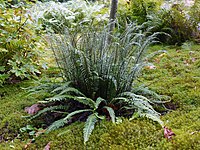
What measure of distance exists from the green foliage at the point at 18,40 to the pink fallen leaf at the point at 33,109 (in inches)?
16.8

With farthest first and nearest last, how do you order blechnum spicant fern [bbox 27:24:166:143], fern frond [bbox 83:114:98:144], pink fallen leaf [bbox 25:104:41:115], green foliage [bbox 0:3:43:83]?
1. green foliage [bbox 0:3:43:83]
2. pink fallen leaf [bbox 25:104:41:115]
3. blechnum spicant fern [bbox 27:24:166:143]
4. fern frond [bbox 83:114:98:144]

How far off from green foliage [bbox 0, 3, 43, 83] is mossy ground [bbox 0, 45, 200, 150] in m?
0.29

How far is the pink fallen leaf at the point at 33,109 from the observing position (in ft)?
7.14

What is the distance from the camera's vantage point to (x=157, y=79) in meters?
2.63

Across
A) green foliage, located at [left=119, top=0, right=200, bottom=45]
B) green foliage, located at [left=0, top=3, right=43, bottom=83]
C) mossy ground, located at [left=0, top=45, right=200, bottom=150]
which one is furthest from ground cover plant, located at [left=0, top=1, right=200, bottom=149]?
green foliage, located at [left=119, top=0, right=200, bottom=45]

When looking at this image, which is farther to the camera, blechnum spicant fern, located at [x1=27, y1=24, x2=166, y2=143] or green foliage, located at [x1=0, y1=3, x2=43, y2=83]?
green foliage, located at [x1=0, y1=3, x2=43, y2=83]

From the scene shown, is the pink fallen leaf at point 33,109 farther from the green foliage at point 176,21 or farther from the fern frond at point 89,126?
the green foliage at point 176,21

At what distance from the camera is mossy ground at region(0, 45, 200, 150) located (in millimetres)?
1606

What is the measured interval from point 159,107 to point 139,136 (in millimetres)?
510

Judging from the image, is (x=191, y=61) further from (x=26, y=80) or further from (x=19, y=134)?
(x=19, y=134)

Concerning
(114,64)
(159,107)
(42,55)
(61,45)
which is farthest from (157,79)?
(42,55)

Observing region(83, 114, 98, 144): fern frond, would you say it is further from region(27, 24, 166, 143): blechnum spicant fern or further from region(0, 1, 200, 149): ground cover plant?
region(27, 24, 166, 143): blechnum spicant fern

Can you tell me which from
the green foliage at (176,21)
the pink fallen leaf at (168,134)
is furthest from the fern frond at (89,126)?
the green foliage at (176,21)

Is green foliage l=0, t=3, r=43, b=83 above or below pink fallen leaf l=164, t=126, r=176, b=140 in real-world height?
above
